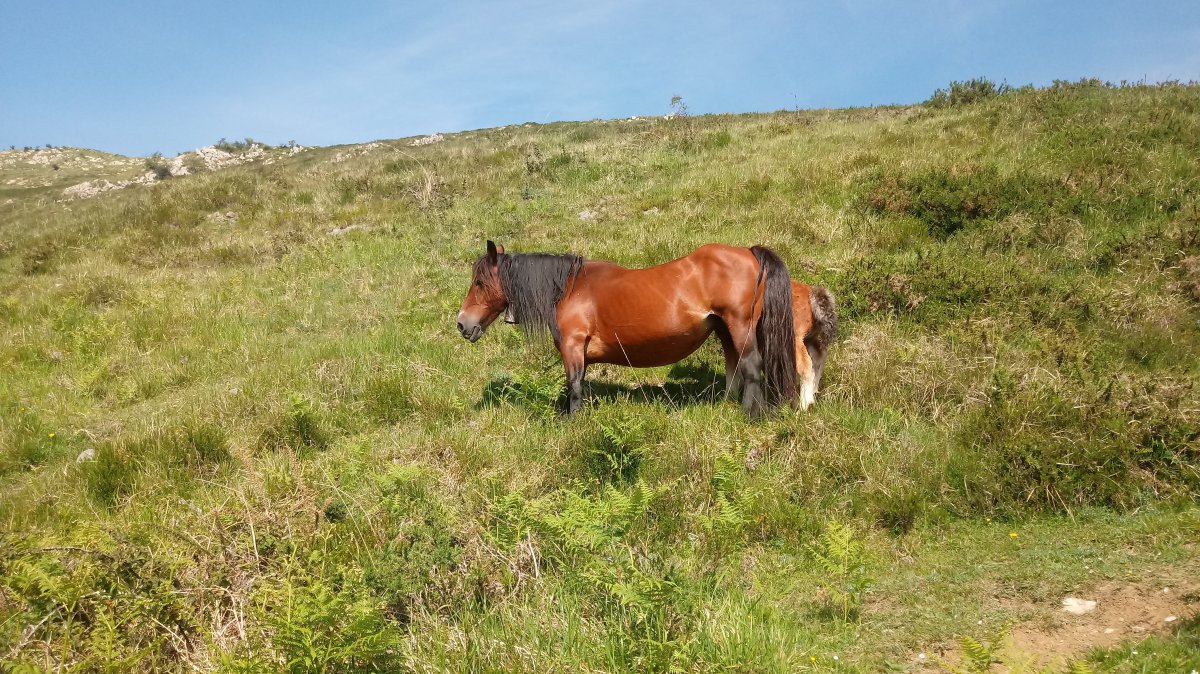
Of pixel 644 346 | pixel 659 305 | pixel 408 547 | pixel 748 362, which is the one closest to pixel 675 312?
pixel 659 305

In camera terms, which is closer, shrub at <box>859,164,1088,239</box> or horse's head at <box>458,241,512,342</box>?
horse's head at <box>458,241,512,342</box>

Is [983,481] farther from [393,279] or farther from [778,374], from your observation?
[393,279]

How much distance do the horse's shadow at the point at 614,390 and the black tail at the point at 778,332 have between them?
2.15ft

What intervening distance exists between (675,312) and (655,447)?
130 cm

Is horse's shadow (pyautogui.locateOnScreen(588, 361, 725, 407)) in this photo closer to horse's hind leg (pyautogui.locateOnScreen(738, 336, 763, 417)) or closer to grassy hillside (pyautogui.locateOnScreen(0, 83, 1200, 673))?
grassy hillside (pyautogui.locateOnScreen(0, 83, 1200, 673))

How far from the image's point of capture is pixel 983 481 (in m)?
4.11

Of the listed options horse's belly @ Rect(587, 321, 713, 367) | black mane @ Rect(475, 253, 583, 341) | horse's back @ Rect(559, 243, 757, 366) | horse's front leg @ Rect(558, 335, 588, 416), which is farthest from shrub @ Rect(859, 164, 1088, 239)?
horse's front leg @ Rect(558, 335, 588, 416)

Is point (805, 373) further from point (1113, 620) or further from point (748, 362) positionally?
point (1113, 620)

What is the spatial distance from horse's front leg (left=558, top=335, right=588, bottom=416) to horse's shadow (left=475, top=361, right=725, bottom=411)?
105 mm

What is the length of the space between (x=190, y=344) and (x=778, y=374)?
7.89 m

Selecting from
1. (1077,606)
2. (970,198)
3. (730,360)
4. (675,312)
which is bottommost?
(1077,606)

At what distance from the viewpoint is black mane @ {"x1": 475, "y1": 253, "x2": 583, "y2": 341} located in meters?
6.31

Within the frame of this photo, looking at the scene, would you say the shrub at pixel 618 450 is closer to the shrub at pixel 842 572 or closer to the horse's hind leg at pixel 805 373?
the shrub at pixel 842 572

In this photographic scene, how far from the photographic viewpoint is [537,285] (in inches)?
249
